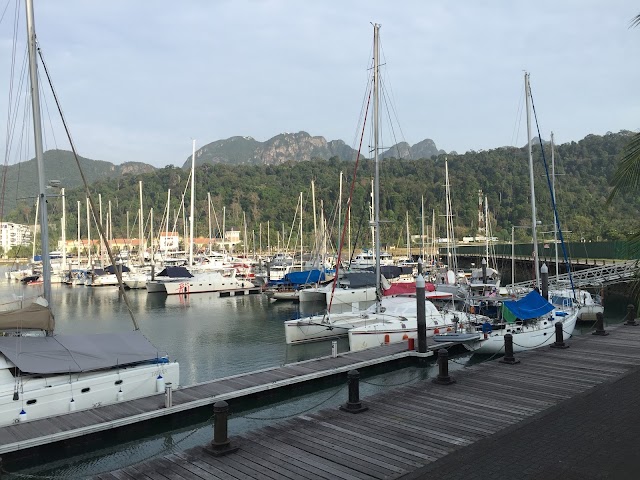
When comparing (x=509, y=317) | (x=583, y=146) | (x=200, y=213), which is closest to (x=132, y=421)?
(x=509, y=317)

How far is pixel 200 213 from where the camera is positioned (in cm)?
14112

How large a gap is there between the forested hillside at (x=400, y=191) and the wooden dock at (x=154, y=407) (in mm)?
87083

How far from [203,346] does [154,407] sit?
14949 millimetres

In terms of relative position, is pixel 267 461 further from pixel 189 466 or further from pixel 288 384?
pixel 288 384

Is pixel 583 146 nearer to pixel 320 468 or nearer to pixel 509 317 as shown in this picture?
pixel 509 317

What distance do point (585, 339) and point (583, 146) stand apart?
13273 centimetres

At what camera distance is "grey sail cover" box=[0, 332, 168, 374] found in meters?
13.5

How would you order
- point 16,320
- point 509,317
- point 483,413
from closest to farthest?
1. point 483,413
2. point 16,320
3. point 509,317

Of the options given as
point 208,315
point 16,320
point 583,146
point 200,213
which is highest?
point 583,146

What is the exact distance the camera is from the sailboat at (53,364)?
1293 centimetres

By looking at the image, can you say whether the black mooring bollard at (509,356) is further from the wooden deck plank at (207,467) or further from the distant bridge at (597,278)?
the distant bridge at (597,278)

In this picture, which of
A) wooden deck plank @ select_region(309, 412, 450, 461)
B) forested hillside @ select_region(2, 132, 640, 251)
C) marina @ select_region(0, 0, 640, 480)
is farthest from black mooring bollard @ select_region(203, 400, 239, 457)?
forested hillside @ select_region(2, 132, 640, 251)

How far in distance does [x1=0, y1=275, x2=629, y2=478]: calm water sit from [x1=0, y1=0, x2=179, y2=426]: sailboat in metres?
1.58

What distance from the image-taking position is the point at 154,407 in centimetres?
1354
